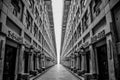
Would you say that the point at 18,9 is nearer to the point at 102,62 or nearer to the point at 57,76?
the point at 102,62

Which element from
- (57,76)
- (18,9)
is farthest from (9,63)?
(57,76)

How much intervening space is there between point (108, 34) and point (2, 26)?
7.79m

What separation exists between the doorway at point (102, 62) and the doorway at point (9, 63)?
8807mm

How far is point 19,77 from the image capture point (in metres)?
10.2

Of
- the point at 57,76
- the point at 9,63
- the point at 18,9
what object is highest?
the point at 18,9

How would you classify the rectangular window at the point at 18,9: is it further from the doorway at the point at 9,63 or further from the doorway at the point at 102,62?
the doorway at the point at 102,62

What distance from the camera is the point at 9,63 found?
31.4 feet

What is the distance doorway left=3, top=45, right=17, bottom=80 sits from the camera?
8806 mm

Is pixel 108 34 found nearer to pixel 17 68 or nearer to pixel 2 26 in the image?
pixel 2 26

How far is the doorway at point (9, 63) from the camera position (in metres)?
8.81

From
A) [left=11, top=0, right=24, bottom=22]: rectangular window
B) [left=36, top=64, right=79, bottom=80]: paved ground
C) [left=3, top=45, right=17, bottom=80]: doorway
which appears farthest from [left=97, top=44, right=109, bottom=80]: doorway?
[left=11, top=0, right=24, bottom=22]: rectangular window

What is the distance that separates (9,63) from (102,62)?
918 centimetres

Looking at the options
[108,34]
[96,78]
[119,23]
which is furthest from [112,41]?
[96,78]

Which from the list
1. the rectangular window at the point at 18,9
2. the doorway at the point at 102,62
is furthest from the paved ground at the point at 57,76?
the rectangular window at the point at 18,9
